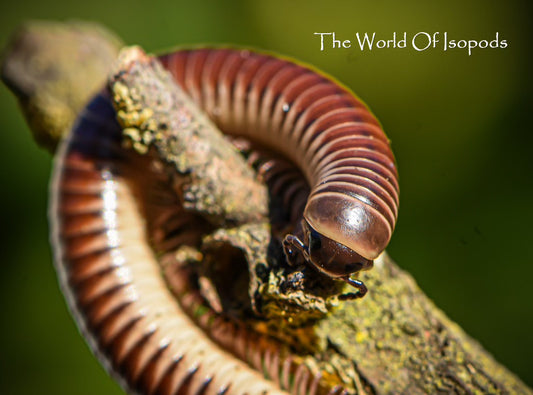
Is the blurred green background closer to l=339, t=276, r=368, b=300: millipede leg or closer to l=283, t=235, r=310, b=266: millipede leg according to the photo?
l=339, t=276, r=368, b=300: millipede leg

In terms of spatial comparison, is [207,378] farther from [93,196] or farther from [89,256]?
[93,196]

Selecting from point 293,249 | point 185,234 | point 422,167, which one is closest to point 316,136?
point 293,249

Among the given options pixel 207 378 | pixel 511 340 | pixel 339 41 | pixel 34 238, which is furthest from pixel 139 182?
pixel 511 340

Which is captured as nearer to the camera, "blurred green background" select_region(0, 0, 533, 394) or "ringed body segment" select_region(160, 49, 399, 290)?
"ringed body segment" select_region(160, 49, 399, 290)

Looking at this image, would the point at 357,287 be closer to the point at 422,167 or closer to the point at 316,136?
the point at 316,136

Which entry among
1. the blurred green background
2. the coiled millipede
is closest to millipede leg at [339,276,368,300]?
the coiled millipede
